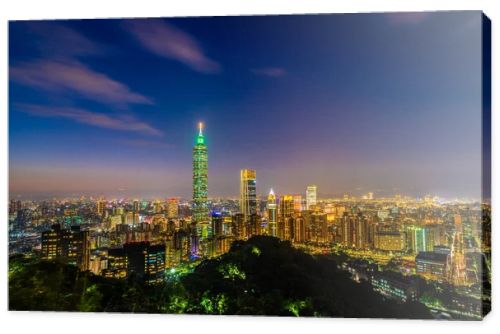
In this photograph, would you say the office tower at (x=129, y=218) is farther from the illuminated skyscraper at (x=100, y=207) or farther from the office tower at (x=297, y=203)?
the office tower at (x=297, y=203)

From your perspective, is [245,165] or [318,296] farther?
[245,165]

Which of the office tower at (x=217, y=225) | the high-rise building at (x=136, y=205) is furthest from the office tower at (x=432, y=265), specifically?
the high-rise building at (x=136, y=205)

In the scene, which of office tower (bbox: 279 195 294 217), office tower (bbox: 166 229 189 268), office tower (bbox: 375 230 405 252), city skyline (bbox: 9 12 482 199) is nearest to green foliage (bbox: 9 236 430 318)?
office tower (bbox: 166 229 189 268)

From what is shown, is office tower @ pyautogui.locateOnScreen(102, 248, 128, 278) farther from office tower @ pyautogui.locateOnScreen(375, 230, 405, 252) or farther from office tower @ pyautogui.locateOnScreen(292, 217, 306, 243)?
office tower @ pyautogui.locateOnScreen(375, 230, 405, 252)

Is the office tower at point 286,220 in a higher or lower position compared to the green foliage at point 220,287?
higher

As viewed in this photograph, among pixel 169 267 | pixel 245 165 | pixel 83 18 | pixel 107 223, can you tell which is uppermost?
pixel 83 18
